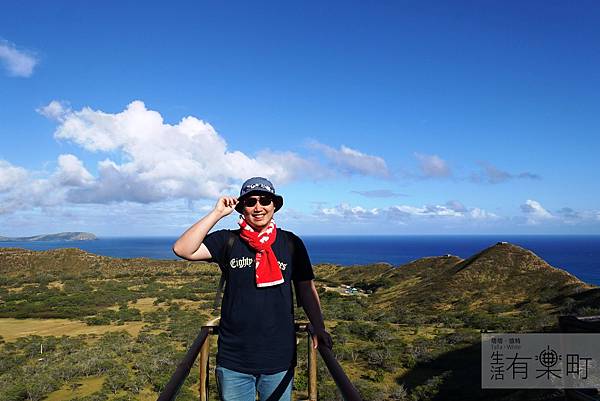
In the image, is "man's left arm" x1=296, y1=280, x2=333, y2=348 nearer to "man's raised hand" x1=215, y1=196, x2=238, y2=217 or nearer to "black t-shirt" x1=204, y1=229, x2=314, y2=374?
"black t-shirt" x1=204, y1=229, x2=314, y2=374

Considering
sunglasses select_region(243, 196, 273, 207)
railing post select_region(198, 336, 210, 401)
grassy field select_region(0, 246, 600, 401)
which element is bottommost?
grassy field select_region(0, 246, 600, 401)

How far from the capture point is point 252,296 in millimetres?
2963

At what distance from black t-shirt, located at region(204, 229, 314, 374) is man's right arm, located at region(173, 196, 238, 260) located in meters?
0.07

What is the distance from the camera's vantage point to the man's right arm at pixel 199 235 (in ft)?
9.70

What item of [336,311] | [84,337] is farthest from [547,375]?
[84,337]

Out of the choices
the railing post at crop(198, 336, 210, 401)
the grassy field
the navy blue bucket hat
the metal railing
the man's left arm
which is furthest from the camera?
the grassy field

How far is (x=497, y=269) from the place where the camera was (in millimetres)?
35031

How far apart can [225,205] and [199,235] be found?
334 mm

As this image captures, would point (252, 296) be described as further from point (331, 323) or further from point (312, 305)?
point (331, 323)

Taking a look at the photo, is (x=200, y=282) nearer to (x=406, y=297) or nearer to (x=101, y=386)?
(x=406, y=297)

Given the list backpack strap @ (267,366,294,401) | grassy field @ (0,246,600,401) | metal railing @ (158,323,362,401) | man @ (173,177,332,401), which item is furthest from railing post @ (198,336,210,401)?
grassy field @ (0,246,600,401)

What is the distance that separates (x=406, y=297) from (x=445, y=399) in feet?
72.1

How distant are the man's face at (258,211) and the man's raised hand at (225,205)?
0.09 metres

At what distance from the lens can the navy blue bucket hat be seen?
124 inches
